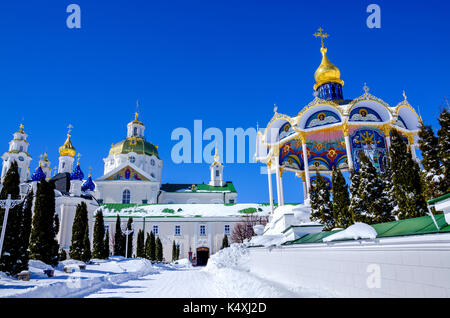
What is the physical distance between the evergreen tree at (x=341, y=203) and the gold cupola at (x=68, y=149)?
47.8 m

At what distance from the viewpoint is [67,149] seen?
5159cm

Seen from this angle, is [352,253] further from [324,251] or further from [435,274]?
[435,274]

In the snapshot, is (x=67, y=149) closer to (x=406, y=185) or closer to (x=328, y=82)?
(x=328, y=82)

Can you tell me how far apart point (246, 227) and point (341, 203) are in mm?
24776

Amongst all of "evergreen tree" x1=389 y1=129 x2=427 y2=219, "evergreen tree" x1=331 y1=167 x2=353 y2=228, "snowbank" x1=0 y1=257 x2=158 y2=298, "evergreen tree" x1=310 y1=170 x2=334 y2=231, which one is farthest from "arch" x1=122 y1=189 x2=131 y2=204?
"evergreen tree" x1=389 y1=129 x2=427 y2=219

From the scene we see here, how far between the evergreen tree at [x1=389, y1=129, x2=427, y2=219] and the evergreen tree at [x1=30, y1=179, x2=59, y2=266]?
1701cm

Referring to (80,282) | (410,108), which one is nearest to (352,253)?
(80,282)

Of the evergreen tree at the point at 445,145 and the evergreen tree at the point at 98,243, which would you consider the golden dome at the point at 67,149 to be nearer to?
the evergreen tree at the point at 98,243

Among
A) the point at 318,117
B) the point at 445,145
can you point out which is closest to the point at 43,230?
the point at 318,117

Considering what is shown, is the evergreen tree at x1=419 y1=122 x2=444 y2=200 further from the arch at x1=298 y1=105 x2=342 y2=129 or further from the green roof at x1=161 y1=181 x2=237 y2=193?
the green roof at x1=161 y1=181 x2=237 y2=193

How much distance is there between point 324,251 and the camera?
306 inches

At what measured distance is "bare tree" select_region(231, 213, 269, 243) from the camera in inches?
1484

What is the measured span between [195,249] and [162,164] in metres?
24.6
